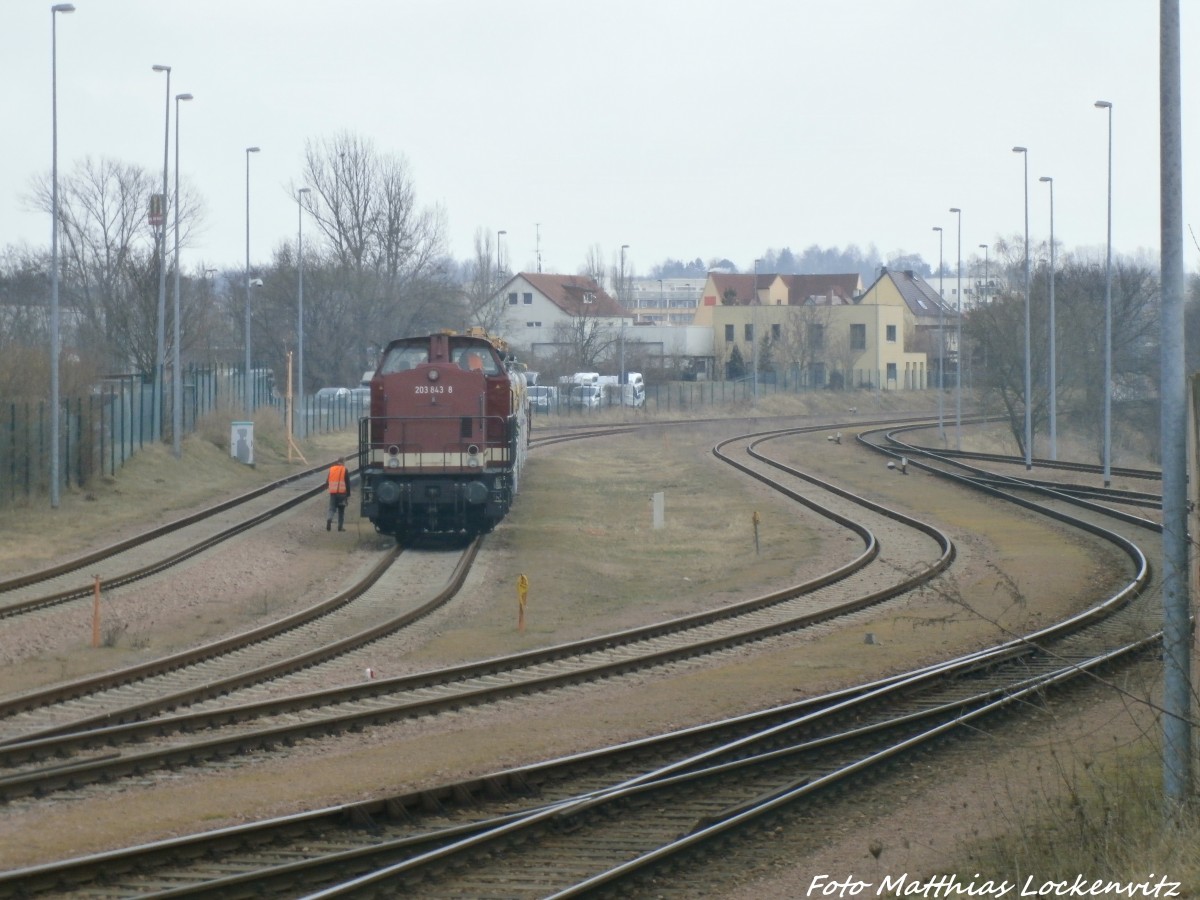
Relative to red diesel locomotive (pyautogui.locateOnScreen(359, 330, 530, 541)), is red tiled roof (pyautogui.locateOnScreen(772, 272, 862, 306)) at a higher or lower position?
higher

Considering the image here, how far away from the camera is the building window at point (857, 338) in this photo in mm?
101875

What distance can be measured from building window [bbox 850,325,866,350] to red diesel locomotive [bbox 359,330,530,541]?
262ft

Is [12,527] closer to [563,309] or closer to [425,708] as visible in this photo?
[425,708]

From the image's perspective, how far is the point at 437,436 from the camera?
2483 cm

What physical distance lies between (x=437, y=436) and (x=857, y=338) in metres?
81.3

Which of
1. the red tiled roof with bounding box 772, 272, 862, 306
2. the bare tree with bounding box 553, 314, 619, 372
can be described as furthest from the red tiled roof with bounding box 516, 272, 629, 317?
the red tiled roof with bounding box 772, 272, 862, 306

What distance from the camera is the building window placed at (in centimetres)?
10188

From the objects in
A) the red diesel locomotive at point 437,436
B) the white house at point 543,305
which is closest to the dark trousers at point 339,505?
the red diesel locomotive at point 437,436

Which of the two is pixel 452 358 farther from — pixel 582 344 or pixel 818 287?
pixel 818 287

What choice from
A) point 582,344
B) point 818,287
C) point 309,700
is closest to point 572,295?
point 582,344

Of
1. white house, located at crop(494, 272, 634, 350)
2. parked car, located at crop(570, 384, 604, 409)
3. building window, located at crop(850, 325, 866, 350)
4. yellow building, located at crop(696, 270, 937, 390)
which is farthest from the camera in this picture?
white house, located at crop(494, 272, 634, 350)

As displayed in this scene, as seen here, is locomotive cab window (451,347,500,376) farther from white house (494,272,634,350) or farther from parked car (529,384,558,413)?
white house (494,272,634,350)

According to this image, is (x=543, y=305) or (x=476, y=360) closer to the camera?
(x=476, y=360)

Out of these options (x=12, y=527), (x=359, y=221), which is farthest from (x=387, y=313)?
(x=12, y=527)
